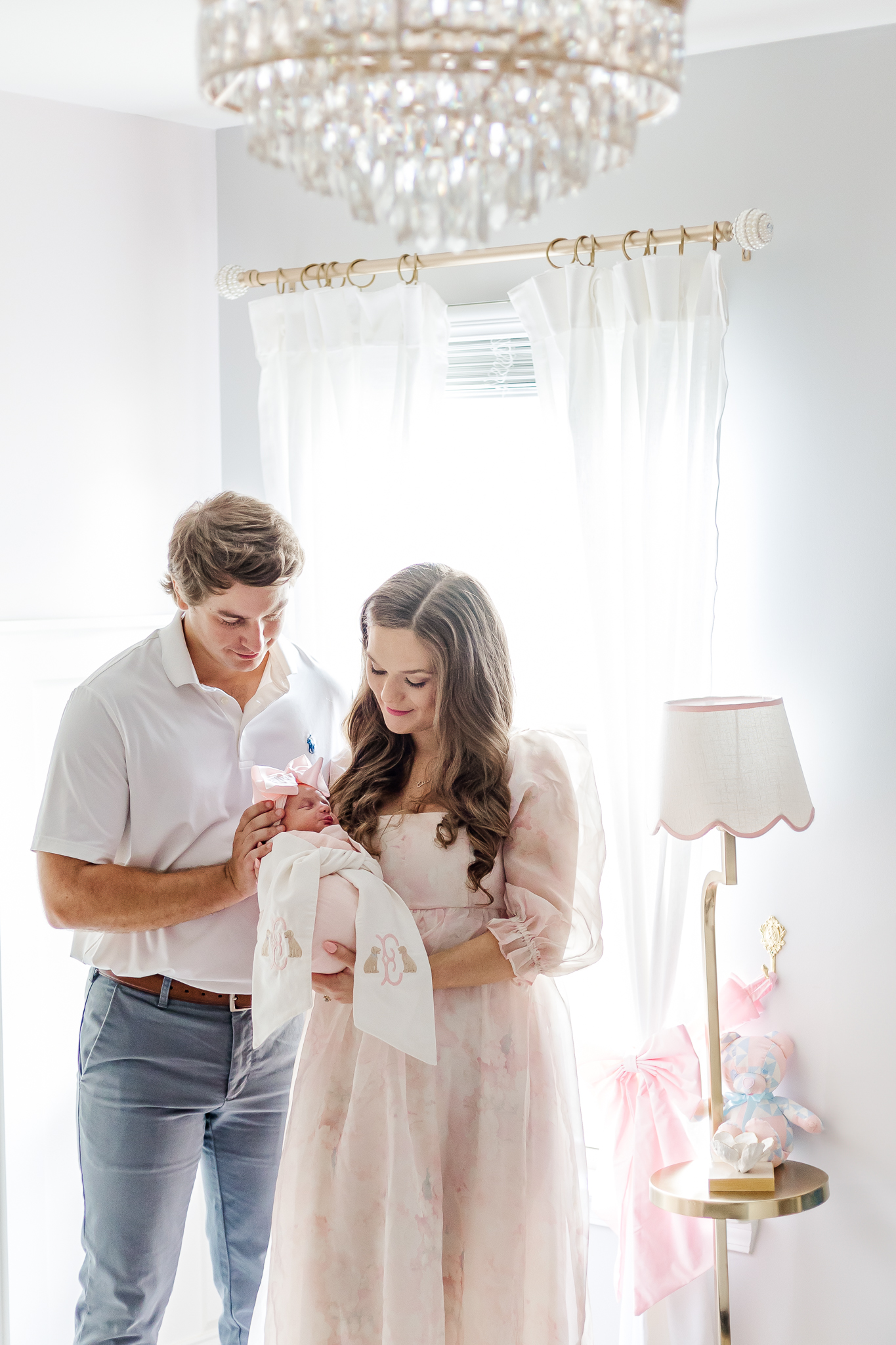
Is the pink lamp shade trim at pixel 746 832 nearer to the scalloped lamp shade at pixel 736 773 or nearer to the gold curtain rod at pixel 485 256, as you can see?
the scalloped lamp shade at pixel 736 773

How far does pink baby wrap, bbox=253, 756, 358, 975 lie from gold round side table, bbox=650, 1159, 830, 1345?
714 mm

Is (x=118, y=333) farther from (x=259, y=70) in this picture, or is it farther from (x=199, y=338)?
(x=259, y=70)

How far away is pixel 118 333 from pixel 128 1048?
146 cm

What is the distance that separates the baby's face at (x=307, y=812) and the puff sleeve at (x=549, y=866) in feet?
0.91

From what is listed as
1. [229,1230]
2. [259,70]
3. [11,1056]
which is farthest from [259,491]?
[259,70]

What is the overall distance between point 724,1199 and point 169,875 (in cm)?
102

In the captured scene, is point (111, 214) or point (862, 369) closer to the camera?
point (862, 369)

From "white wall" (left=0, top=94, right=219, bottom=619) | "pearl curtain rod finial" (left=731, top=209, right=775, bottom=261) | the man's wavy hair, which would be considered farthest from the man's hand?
"pearl curtain rod finial" (left=731, top=209, right=775, bottom=261)

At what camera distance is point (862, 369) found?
6.55 ft

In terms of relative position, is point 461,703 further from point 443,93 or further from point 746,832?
point 443,93

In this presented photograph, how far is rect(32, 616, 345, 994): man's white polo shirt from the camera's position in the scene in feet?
5.79

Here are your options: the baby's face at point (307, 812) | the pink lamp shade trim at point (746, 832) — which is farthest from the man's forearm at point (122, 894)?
the pink lamp shade trim at point (746, 832)

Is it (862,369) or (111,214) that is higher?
(111,214)

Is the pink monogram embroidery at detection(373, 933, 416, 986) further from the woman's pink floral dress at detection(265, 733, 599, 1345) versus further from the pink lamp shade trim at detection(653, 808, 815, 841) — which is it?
the pink lamp shade trim at detection(653, 808, 815, 841)
